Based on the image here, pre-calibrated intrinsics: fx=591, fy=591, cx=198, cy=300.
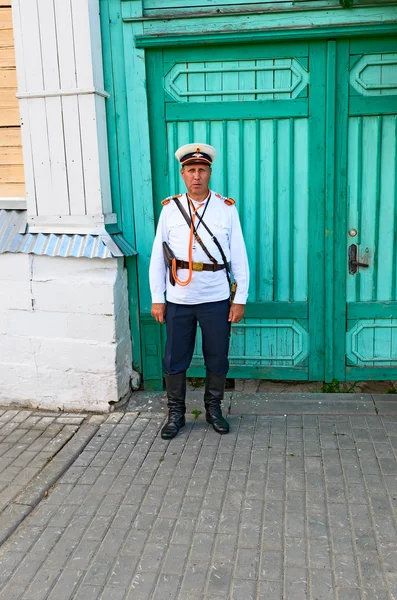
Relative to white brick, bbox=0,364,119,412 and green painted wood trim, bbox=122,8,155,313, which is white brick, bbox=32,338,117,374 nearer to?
white brick, bbox=0,364,119,412

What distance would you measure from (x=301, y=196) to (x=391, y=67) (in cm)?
112

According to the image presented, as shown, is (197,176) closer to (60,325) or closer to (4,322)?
(60,325)

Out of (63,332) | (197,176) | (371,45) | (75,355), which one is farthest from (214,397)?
(371,45)

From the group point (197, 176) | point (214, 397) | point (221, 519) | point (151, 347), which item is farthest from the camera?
point (151, 347)

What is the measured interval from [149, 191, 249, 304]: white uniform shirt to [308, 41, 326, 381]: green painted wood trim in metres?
0.77

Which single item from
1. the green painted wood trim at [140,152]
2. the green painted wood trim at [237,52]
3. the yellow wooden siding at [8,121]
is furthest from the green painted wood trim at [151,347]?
the green painted wood trim at [237,52]

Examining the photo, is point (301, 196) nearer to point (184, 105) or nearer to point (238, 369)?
point (184, 105)

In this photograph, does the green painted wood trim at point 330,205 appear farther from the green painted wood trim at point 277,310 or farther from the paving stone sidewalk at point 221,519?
the paving stone sidewalk at point 221,519

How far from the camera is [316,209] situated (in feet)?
15.0

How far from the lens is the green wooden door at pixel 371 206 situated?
4.36 m

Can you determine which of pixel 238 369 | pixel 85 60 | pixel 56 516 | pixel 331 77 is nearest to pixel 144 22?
pixel 85 60

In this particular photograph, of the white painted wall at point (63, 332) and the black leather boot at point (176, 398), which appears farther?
the white painted wall at point (63, 332)

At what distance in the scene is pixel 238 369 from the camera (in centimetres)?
491

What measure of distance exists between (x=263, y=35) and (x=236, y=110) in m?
0.55
